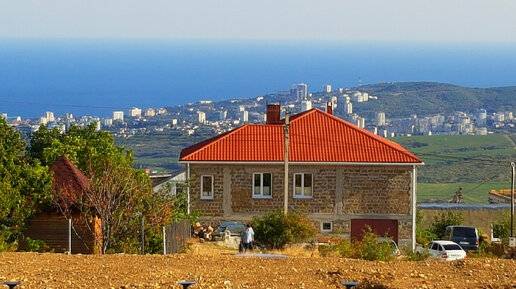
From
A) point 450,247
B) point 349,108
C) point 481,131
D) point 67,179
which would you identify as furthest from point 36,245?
point 349,108

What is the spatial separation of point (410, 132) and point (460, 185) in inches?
1807

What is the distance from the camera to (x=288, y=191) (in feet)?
119

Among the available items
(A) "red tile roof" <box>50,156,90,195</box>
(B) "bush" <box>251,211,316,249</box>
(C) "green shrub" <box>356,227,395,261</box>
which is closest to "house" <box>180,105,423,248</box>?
(B) "bush" <box>251,211,316,249</box>

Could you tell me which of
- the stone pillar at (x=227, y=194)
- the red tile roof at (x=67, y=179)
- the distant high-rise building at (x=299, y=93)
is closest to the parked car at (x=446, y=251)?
the stone pillar at (x=227, y=194)

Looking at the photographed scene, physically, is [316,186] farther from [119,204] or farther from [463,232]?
[119,204]

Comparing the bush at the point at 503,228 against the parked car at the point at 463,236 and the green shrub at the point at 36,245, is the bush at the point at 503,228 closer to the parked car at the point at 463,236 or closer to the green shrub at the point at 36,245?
the parked car at the point at 463,236

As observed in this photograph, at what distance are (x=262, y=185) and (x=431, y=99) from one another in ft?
436

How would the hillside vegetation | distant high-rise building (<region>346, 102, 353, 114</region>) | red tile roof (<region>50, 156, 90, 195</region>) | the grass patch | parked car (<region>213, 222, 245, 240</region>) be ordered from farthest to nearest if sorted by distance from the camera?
the hillside vegetation → distant high-rise building (<region>346, 102, 353, 114</region>) → the grass patch → parked car (<region>213, 222, 245, 240</region>) → red tile roof (<region>50, 156, 90, 195</region>)

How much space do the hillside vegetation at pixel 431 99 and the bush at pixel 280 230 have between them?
124m

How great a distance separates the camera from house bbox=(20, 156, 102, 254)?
875 inches

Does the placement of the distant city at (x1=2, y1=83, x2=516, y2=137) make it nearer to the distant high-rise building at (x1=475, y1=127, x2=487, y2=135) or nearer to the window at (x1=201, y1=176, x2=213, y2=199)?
the distant high-rise building at (x1=475, y1=127, x2=487, y2=135)

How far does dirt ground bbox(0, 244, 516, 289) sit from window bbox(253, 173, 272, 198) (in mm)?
18928

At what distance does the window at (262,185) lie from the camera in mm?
36344

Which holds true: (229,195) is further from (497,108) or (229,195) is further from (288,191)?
(497,108)
